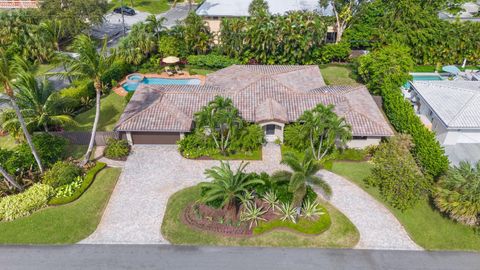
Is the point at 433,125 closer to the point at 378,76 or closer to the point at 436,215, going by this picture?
the point at 378,76

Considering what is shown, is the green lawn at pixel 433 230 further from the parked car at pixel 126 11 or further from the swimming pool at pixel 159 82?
the parked car at pixel 126 11

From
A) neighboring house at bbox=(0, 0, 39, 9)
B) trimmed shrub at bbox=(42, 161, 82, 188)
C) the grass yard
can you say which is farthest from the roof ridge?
neighboring house at bbox=(0, 0, 39, 9)

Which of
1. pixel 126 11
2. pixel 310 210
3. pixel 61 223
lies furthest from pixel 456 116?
pixel 126 11

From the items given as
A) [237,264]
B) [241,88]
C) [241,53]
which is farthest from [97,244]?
[241,53]

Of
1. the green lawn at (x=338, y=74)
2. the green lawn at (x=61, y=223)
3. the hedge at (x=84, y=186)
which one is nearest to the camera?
the green lawn at (x=61, y=223)

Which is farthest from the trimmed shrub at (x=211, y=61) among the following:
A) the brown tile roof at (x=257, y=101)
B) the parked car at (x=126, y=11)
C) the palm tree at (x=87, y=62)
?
the parked car at (x=126, y=11)

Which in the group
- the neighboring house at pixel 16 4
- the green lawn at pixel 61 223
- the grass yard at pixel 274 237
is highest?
the neighboring house at pixel 16 4
